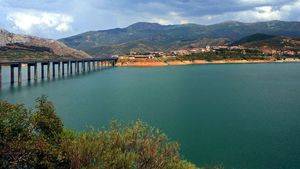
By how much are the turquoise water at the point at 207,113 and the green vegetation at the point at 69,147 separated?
19422 mm

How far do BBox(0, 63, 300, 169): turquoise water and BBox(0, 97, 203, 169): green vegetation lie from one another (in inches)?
765

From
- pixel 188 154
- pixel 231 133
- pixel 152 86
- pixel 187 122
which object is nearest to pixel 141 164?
pixel 188 154

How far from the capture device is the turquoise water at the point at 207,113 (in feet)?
188

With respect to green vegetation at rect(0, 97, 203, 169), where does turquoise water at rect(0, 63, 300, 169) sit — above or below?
below

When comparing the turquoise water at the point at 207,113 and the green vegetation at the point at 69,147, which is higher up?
the green vegetation at the point at 69,147

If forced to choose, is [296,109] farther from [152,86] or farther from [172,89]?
[152,86]

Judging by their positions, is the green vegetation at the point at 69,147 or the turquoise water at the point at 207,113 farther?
the turquoise water at the point at 207,113

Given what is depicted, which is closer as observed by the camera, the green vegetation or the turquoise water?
the green vegetation

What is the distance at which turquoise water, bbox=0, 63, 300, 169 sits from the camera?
57438mm

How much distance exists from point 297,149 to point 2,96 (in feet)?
253

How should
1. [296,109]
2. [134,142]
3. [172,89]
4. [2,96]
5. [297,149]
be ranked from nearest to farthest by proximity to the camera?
[134,142] → [297,149] → [296,109] → [2,96] → [172,89]

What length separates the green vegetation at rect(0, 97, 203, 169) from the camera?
103 feet

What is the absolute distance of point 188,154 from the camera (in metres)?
56.3

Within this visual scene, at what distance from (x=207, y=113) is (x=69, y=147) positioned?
5888 cm
